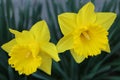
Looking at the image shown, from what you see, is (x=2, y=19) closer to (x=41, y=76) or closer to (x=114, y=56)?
(x=41, y=76)

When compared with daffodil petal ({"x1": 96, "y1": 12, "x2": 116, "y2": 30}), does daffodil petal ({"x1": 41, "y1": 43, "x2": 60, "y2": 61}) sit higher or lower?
lower

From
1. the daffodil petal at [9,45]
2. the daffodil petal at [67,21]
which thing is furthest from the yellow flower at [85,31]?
the daffodil petal at [9,45]

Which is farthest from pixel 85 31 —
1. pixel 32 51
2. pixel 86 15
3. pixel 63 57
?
pixel 63 57

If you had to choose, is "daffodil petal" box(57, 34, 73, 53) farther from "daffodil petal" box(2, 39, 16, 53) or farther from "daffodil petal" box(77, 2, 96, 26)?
"daffodil petal" box(2, 39, 16, 53)

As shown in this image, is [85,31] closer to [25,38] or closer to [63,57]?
[25,38]

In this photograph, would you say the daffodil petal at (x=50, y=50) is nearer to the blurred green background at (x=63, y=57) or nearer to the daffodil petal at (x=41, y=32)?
the daffodil petal at (x=41, y=32)

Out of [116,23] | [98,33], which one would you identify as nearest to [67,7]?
[116,23]

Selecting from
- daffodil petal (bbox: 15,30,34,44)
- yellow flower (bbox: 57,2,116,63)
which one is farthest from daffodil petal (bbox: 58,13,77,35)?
daffodil petal (bbox: 15,30,34,44)
